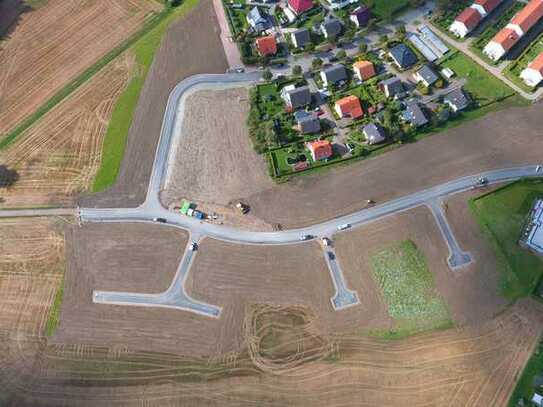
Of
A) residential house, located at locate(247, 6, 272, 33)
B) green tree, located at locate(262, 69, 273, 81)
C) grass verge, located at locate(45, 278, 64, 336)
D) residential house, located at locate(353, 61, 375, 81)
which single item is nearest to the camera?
grass verge, located at locate(45, 278, 64, 336)

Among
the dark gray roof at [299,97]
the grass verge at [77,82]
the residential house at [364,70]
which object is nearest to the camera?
the dark gray roof at [299,97]

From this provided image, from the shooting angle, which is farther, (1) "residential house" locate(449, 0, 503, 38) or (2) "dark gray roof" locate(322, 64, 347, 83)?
(1) "residential house" locate(449, 0, 503, 38)

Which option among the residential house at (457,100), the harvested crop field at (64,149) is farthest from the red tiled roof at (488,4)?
the harvested crop field at (64,149)

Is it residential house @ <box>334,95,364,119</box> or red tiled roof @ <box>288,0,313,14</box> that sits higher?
red tiled roof @ <box>288,0,313,14</box>

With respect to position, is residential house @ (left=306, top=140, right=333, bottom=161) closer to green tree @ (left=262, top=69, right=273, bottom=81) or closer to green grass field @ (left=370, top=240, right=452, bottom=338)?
green tree @ (left=262, top=69, right=273, bottom=81)

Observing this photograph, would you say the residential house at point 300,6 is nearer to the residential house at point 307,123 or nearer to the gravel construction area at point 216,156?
the gravel construction area at point 216,156

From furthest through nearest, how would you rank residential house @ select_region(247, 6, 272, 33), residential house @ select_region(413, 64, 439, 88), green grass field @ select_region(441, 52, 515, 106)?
residential house @ select_region(247, 6, 272, 33), green grass field @ select_region(441, 52, 515, 106), residential house @ select_region(413, 64, 439, 88)

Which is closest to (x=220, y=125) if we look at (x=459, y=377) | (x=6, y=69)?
(x=6, y=69)

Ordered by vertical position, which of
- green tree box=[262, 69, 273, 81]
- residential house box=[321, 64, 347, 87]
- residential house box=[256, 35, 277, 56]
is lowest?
green tree box=[262, 69, 273, 81]

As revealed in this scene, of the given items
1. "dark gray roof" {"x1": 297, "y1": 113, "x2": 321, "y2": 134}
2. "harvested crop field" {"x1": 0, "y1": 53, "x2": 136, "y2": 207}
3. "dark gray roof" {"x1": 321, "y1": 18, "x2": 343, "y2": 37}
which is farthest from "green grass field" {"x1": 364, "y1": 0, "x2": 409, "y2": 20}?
"harvested crop field" {"x1": 0, "y1": 53, "x2": 136, "y2": 207}
